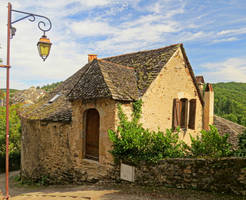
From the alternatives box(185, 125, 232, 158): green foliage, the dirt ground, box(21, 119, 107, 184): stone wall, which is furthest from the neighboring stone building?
box(185, 125, 232, 158): green foliage

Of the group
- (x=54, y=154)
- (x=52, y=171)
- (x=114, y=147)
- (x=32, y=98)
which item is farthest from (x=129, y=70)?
(x=32, y=98)

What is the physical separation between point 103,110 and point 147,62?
4.36 metres

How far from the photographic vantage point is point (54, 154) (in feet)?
33.5

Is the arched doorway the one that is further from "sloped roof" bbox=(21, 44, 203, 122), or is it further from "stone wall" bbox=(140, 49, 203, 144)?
"stone wall" bbox=(140, 49, 203, 144)

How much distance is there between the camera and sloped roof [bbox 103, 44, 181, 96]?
9831mm

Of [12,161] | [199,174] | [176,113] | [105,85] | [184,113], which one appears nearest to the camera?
[199,174]

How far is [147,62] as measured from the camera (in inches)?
444

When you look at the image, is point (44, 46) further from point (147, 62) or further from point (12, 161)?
point (12, 161)

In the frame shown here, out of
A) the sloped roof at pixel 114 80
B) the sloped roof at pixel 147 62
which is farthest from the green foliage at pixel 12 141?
the sloped roof at pixel 147 62

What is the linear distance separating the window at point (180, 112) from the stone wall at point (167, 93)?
0.20 m

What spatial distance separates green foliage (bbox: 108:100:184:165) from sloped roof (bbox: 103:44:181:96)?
223cm

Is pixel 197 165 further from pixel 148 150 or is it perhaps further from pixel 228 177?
pixel 148 150

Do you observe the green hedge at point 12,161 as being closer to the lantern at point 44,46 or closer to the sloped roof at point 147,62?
the sloped roof at point 147,62

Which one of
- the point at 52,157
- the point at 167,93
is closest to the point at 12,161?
the point at 52,157
